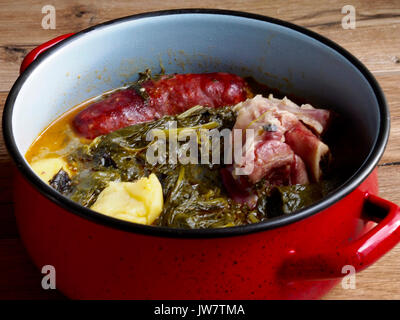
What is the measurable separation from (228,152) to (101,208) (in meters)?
0.49

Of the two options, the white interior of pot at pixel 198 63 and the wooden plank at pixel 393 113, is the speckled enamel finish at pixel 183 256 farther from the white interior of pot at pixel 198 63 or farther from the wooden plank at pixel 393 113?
the wooden plank at pixel 393 113

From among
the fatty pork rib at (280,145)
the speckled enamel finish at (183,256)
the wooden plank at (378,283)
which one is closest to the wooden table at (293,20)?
the wooden plank at (378,283)

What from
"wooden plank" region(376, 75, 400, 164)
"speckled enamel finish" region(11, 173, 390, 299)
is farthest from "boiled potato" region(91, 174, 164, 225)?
"wooden plank" region(376, 75, 400, 164)

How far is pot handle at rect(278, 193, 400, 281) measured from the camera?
1463 millimetres

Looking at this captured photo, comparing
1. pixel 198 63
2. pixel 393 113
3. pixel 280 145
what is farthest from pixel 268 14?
pixel 280 145

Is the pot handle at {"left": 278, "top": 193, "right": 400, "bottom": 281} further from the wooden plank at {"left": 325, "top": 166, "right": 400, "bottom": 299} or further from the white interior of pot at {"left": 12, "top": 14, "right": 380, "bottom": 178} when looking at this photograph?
the white interior of pot at {"left": 12, "top": 14, "right": 380, "bottom": 178}

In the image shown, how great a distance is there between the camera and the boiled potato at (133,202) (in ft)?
5.62

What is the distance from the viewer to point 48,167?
1972 millimetres

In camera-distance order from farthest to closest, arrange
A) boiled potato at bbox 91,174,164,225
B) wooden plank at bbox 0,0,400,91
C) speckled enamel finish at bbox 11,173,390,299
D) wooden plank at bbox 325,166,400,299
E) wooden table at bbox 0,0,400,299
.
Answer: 1. wooden plank at bbox 0,0,400,91
2. wooden table at bbox 0,0,400,299
3. wooden plank at bbox 325,166,400,299
4. boiled potato at bbox 91,174,164,225
5. speckled enamel finish at bbox 11,173,390,299

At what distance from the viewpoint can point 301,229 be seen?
1.47m

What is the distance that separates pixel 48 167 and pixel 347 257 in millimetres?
1035

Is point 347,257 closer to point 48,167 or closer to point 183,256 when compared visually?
point 183,256

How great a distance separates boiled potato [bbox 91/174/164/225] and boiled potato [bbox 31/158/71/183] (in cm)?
25
